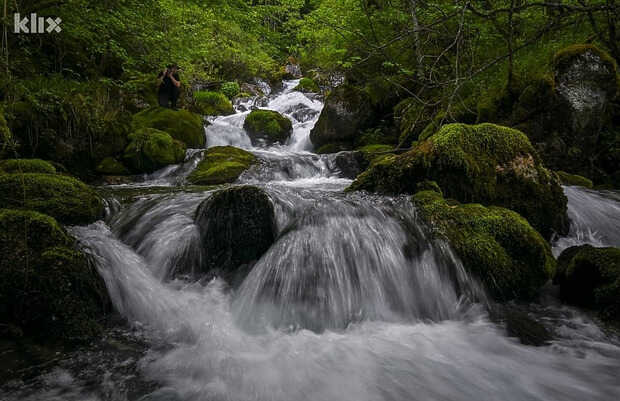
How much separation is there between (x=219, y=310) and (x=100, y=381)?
3.85 feet

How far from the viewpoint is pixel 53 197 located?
13.6 ft

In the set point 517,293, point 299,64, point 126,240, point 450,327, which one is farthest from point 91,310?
point 299,64

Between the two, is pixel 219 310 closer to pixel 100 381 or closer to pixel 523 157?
pixel 100 381

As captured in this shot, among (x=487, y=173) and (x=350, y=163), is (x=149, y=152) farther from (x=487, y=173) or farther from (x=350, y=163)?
(x=487, y=173)

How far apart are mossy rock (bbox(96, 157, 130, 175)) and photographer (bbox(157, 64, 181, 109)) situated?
4110 millimetres

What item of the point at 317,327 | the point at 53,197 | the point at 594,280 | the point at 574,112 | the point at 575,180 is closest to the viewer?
the point at 317,327

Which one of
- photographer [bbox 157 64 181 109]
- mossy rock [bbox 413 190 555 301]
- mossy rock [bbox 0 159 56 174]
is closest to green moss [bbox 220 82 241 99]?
photographer [bbox 157 64 181 109]

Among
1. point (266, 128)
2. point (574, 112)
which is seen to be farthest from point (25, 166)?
point (574, 112)

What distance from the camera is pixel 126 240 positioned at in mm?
4324

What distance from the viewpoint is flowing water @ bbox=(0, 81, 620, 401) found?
220 centimetres

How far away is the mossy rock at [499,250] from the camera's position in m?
3.49

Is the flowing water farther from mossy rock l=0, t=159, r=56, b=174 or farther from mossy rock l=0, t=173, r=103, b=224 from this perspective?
mossy rock l=0, t=159, r=56, b=174

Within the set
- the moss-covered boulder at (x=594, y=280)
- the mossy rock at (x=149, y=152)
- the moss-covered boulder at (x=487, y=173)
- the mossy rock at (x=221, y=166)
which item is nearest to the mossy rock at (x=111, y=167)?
the mossy rock at (x=149, y=152)

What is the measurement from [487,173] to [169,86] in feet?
34.0
